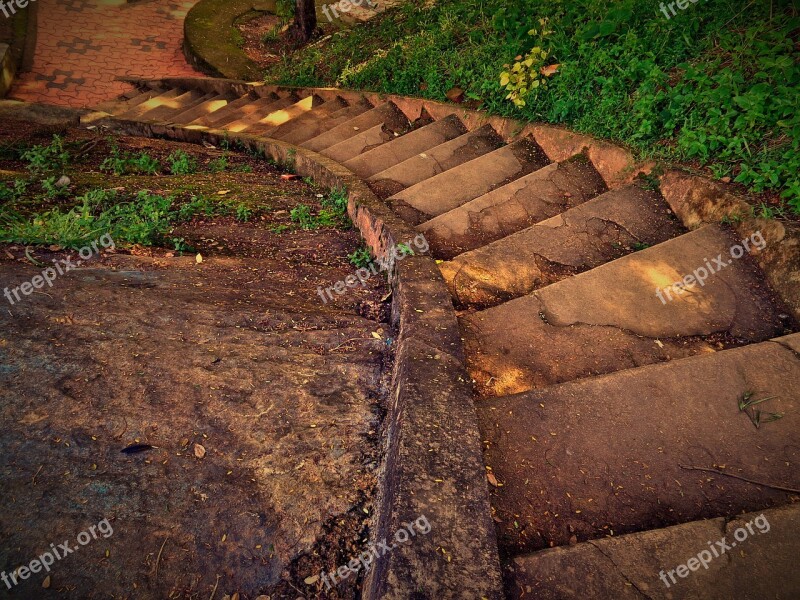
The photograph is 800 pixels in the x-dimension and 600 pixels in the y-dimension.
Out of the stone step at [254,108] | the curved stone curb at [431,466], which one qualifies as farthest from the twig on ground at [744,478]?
the stone step at [254,108]

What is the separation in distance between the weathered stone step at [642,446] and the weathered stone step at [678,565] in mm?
110

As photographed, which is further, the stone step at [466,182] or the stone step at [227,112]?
the stone step at [227,112]

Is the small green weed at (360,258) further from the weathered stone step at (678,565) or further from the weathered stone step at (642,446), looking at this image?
the weathered stone step at (678,565)

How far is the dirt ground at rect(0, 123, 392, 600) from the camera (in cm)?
142

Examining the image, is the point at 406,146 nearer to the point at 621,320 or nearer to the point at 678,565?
the point at 621,320

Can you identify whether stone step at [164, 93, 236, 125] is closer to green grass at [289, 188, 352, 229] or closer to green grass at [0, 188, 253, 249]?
green grass at [0, 188, 253, 249]

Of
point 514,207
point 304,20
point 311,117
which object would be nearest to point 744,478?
point 514,207

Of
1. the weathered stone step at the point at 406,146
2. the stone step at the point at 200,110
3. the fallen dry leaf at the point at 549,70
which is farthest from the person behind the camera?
the stone step at the point at 200,110

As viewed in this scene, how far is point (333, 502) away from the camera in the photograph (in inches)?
64.4

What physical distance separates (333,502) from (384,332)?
3.20 ft

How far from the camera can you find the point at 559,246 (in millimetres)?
2996

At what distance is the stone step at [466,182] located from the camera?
3.71 meters

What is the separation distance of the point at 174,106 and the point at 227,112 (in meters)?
1.54

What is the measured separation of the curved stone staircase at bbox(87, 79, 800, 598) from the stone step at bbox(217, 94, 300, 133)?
12.0 ft
